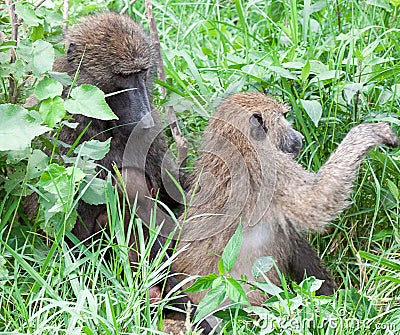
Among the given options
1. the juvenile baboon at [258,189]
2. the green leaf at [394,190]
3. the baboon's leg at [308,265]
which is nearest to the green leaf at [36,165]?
the juvenile baboon at [258,189]

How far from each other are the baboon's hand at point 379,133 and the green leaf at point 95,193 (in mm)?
1160

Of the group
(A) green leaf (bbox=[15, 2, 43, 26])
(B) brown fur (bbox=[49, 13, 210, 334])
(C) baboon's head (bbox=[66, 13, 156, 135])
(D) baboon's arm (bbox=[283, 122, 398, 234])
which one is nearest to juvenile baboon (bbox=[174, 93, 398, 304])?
(D) baboon's arm (bbox=[283, 122, 398, 234])

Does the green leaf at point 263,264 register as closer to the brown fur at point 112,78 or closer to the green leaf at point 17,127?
the brown fur at point 112,78

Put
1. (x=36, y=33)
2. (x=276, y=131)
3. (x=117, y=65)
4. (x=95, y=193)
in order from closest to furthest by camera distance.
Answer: (x=95, y=193), (x=36, y=33), (x=276, y=131), (x=117, y=65)

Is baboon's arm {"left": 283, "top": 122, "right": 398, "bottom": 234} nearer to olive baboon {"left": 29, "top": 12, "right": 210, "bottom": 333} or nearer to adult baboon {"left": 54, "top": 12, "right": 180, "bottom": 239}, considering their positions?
olive baboon {"left": 29, "top": 12, "right": 210, "bottom": 333}

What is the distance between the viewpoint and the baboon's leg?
352 cm

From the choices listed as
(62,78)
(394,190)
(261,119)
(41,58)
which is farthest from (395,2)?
(41,58)

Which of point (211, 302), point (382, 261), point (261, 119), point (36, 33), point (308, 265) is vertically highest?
point (36, 33)

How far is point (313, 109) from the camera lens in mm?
3693

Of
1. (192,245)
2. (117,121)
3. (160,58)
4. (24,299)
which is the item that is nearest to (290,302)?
(192,245)

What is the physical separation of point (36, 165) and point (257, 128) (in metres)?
0.96

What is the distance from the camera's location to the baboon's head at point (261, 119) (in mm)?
3371

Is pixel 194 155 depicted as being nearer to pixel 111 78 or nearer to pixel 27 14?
pixel 111 78

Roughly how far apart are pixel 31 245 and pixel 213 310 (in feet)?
2.93
